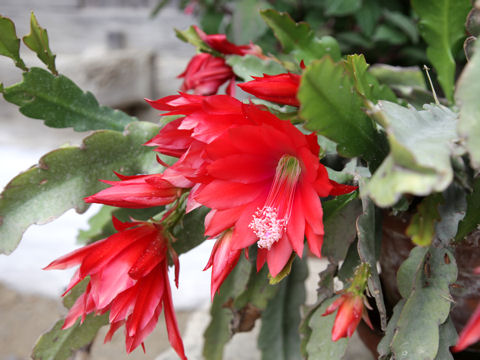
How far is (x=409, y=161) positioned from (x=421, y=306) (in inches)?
8.1

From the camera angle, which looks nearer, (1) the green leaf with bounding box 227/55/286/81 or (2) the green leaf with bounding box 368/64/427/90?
(1) the green leaf with bounding box 227/55/286/81

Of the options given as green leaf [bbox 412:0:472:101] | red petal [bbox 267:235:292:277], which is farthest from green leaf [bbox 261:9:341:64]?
red petal [bbox 267:235:292:277]

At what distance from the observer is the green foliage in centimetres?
40

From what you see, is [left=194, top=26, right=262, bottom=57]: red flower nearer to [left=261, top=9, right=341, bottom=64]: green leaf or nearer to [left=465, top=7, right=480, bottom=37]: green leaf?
[left=261, top=9, right=341, bottom=64]: green leaf

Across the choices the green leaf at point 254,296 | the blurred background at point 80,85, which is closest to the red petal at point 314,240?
the green leaf at point 254,296

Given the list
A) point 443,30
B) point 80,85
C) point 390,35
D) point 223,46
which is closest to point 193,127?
point 223,46

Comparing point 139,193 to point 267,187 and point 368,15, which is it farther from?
point 368,15

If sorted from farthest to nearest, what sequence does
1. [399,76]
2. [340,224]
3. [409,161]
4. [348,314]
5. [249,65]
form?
[399,76]
[249,65]
[340,224]
[348,314]
[409,161]

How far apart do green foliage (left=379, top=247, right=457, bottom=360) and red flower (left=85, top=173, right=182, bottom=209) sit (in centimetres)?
22

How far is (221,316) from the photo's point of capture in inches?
26.1

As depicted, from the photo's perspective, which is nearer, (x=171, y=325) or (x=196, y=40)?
(x=171, y=325)

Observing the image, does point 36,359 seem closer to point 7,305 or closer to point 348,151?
point 348,151

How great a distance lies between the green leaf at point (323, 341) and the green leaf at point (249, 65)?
10.9 inches

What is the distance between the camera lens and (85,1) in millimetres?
2721
